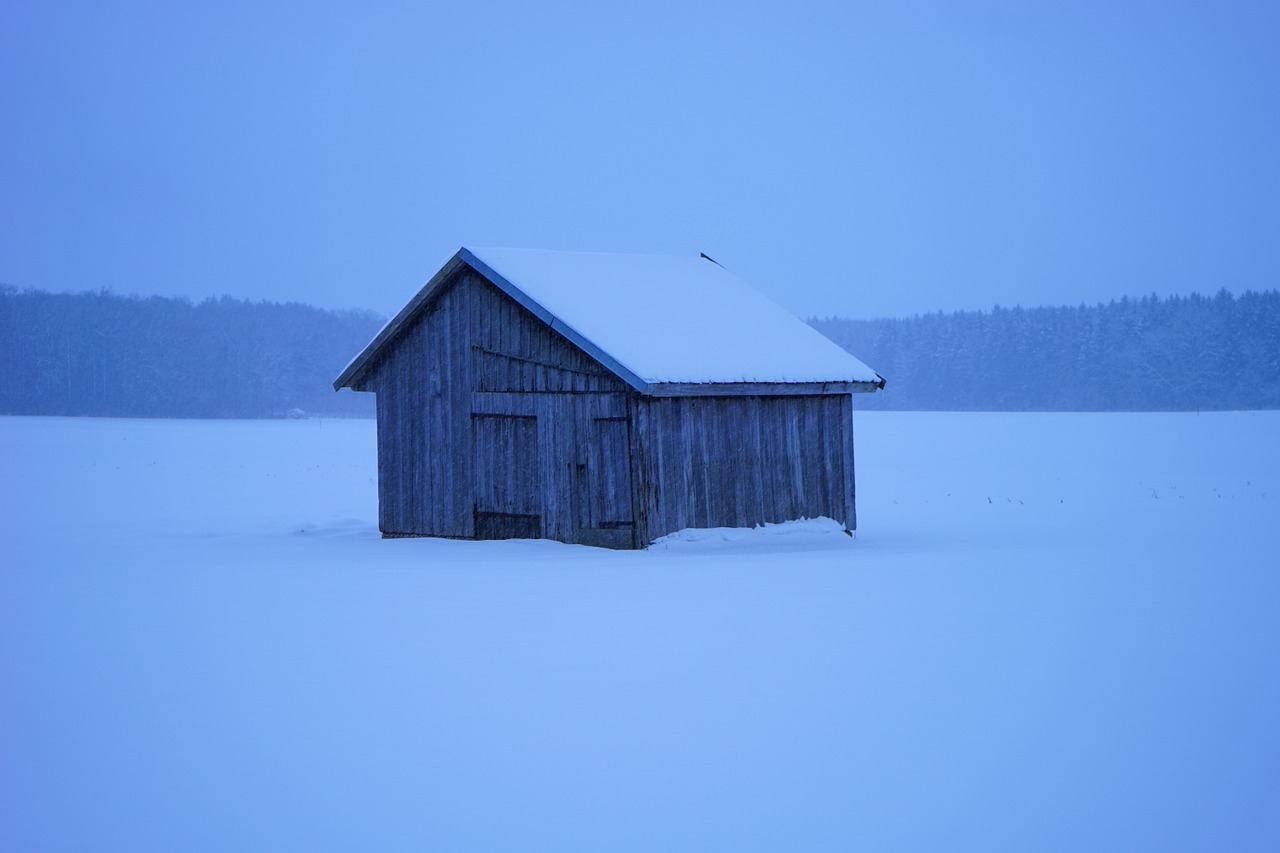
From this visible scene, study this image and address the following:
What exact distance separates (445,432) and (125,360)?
12919cm

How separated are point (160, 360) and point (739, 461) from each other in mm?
133754

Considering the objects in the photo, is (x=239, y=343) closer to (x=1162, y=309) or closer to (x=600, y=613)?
(x=1162, y=309)

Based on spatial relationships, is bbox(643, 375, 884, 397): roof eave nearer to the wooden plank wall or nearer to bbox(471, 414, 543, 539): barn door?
bbox(471, 414, 543, 539): barn door

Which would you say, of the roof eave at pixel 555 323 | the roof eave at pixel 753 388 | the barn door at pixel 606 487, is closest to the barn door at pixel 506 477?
the barn door at pixel 606 487

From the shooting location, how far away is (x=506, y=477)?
819 inches

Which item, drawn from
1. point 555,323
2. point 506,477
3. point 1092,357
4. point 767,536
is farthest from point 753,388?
point 1092,357

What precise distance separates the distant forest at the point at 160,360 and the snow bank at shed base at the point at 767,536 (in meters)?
113

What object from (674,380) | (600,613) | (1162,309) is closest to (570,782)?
(600,613)

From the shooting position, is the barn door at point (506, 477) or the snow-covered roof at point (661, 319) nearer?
the snow-covered roof at point (661, 319)

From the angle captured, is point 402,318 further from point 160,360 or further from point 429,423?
point 160,360

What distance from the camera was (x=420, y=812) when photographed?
6.77 meters

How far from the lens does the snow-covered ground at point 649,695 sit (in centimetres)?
670

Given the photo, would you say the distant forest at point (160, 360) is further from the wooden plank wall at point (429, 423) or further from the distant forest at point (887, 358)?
the wooden plank wall at point (429, 423)

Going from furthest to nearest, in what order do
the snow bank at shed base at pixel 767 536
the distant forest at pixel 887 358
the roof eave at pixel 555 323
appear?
the distant forest at pixel 887 358 < the snow bank at shed base at pixel 767 536 < the roof eave at pixel 555 323
